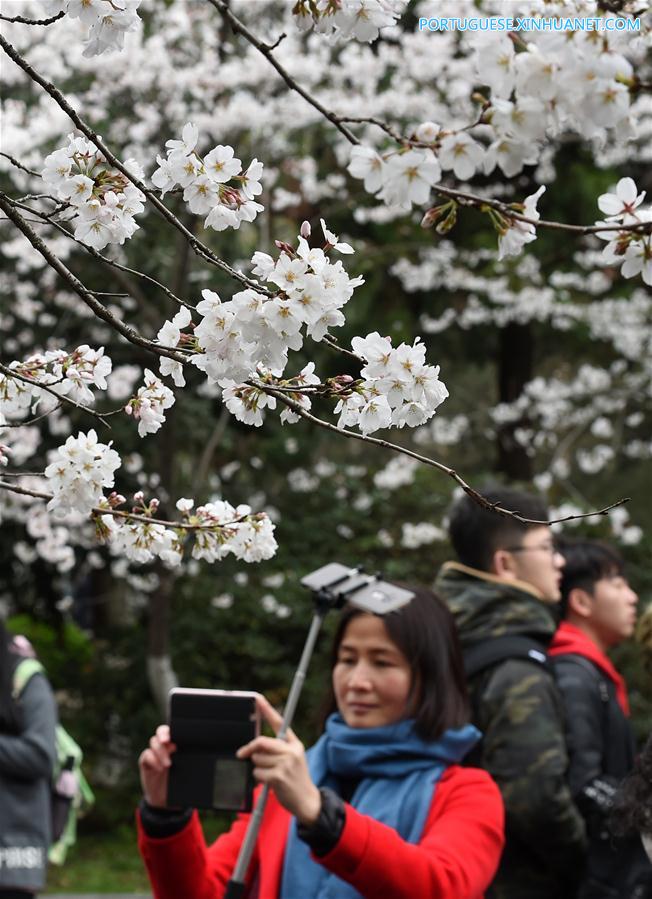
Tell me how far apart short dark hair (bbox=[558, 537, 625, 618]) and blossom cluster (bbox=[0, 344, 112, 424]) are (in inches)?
102

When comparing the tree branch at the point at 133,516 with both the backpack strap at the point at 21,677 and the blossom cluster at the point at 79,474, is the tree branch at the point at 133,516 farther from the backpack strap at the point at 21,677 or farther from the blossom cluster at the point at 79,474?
the backpack strap at the point at 21,677

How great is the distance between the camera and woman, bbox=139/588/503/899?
8.41ft

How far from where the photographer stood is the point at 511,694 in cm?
339

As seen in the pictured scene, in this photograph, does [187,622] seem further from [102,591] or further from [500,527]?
[500,527]

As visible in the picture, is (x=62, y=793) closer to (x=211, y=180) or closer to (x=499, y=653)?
(x=499, y=653)

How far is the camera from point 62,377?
2.06 metres

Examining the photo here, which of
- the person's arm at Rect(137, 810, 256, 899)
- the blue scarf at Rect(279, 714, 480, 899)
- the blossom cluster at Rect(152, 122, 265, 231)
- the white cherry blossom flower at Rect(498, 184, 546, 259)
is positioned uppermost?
the blossom cluster at Rect(152, 122, 265, 231)

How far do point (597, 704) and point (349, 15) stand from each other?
2632 mm

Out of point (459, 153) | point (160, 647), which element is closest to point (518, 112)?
point (459, 153)

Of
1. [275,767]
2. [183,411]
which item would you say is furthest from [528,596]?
[183,411]

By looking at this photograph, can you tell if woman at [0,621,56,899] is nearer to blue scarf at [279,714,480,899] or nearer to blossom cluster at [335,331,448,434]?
blue scarf at [279,714,480,899]

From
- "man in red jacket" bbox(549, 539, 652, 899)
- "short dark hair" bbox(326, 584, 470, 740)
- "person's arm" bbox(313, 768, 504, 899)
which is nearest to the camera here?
"person's arm" bbox(313, 768, 504, 899)

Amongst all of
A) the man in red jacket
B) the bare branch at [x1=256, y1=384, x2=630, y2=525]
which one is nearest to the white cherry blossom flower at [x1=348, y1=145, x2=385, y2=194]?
the bare branch at [x1=256, y1=384, x2=630, y2=525]

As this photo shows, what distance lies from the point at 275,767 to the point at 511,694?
3.38ft
